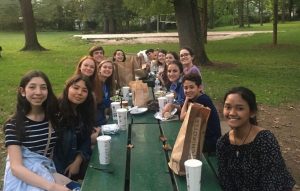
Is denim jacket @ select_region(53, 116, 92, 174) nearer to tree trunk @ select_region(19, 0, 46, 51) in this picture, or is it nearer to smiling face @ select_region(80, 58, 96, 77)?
smiling face @ select_region(80, 58, 96, 77)

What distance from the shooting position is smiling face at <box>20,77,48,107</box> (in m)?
3.35

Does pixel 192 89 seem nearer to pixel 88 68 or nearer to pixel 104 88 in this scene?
pixel 88 68

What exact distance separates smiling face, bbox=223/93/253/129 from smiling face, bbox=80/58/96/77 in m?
2.69

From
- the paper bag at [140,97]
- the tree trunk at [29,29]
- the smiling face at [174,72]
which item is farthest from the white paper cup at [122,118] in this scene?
the tree trunk at [29,29]

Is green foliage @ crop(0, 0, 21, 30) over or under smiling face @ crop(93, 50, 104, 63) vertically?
over

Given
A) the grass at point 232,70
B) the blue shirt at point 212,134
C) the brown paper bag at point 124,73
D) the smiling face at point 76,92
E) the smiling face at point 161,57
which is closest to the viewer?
the blue shirt at point 212,134

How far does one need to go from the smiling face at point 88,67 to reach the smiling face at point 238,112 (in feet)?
8.83

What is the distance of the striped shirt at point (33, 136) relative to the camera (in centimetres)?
319

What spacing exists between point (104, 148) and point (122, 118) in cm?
99

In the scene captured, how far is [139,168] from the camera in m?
Answer: 3.18

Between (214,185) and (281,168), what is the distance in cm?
46

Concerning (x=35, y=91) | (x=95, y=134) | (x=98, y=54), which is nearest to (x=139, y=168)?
(x=35, y=91)

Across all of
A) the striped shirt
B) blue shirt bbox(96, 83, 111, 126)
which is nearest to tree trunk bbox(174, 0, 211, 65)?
blue shirt bbox(96, 83, 111, 126)

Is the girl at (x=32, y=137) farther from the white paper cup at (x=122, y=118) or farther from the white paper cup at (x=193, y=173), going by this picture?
the white paper cup at (x=193, y=173)
